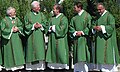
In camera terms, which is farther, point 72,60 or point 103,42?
point 72,60

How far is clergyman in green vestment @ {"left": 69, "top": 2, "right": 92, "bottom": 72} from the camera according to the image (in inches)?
367

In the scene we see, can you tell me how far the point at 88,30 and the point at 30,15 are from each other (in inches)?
53.0

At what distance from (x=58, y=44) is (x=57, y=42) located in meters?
0.05

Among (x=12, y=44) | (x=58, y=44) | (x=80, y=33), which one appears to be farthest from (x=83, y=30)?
(x=12, y=44)

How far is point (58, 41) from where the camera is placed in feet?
30.9

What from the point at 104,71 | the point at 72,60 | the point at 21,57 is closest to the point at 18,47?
the point at 21,57

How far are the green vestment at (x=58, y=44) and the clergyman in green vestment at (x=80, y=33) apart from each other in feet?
0.59

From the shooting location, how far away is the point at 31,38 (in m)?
9.48

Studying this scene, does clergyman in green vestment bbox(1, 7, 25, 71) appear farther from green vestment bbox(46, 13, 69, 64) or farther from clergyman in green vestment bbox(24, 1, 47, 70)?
green vestment bbox(46, 13, 69, 64)

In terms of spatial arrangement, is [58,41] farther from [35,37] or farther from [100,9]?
[100,9]

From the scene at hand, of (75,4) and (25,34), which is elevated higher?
(75,4)

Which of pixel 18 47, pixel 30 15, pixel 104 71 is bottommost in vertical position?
pixel 104 71

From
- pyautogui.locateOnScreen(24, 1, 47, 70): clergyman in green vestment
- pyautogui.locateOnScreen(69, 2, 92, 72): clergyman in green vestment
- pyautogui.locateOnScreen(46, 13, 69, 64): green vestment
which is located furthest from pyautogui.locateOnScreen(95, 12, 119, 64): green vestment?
pyautogui.locateOnScreen(24, 1, 47, 70): clergyman in green vestment

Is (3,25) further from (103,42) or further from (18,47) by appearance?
(103,42)
